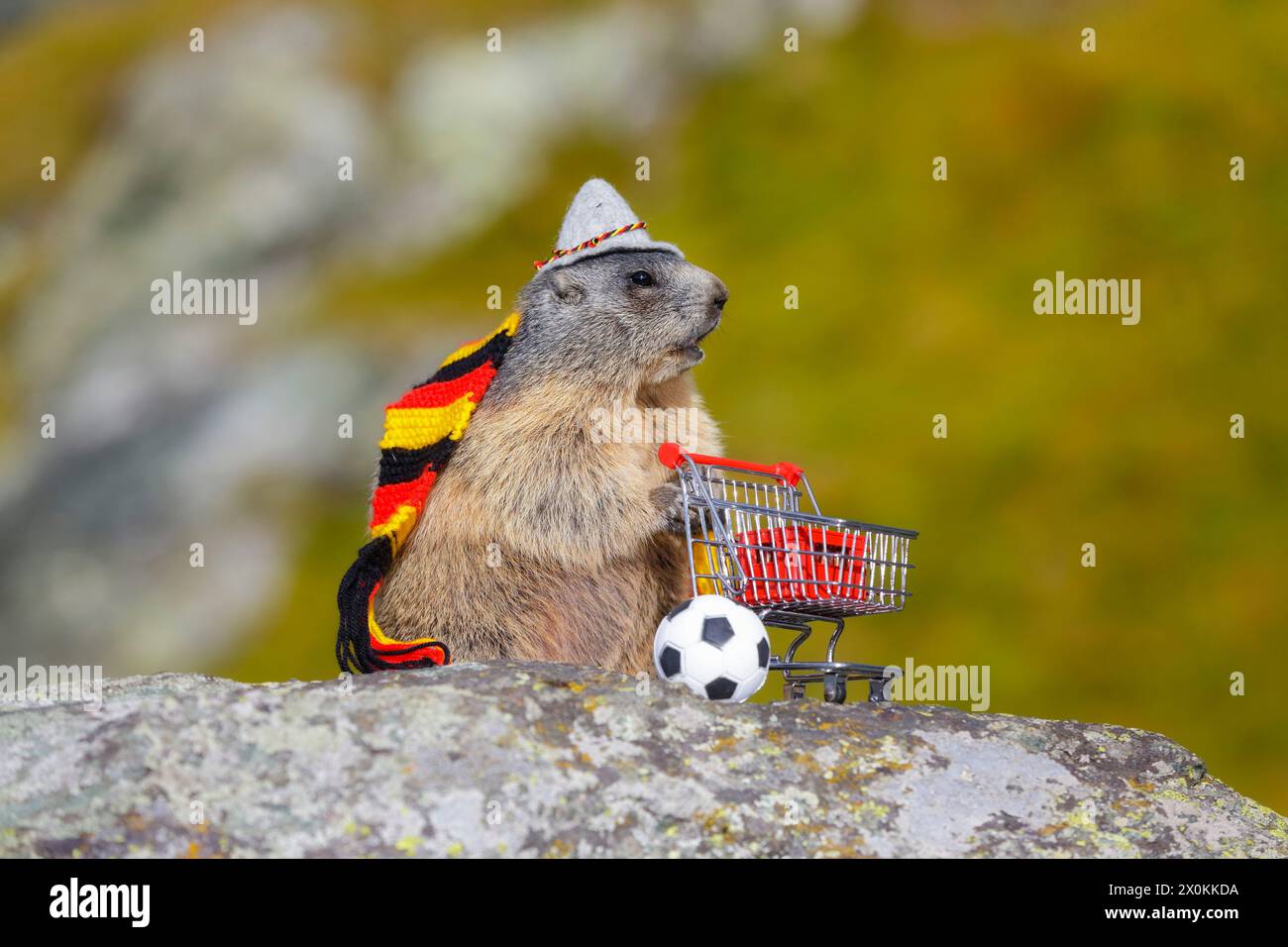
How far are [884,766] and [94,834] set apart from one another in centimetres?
312

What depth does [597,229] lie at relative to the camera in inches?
330

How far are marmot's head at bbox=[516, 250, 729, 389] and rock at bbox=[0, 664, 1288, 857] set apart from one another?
7.52 feet

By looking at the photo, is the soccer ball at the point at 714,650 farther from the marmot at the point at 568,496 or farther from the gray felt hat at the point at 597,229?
the gray felt hat at the point at 597,229

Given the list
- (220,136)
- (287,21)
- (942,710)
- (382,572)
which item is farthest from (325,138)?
(942,710)

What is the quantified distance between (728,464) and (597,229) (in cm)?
179

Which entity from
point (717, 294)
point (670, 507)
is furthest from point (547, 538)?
point (717, 294)

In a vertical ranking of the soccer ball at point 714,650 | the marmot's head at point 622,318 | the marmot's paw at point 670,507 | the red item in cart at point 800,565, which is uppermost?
the marmot's head at point 622,318

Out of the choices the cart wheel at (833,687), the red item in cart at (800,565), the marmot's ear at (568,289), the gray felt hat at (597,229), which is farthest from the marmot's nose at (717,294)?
the cart wheel at (833,687)

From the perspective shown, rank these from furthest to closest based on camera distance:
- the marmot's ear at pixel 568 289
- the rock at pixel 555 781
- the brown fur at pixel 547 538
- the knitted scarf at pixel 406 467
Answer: the marmot's ear at pixel 568 289
the brown fur at pixel 547 538
the knitted scarf at pixel 406 467
the rock at pixel 555 781

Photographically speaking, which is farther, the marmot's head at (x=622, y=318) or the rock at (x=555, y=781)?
the marmot's head at (x=622, y=318)

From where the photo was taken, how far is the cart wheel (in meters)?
7.21

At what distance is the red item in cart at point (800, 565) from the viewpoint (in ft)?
23.5

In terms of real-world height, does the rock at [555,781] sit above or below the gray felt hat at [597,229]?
below

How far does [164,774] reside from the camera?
5352mm
